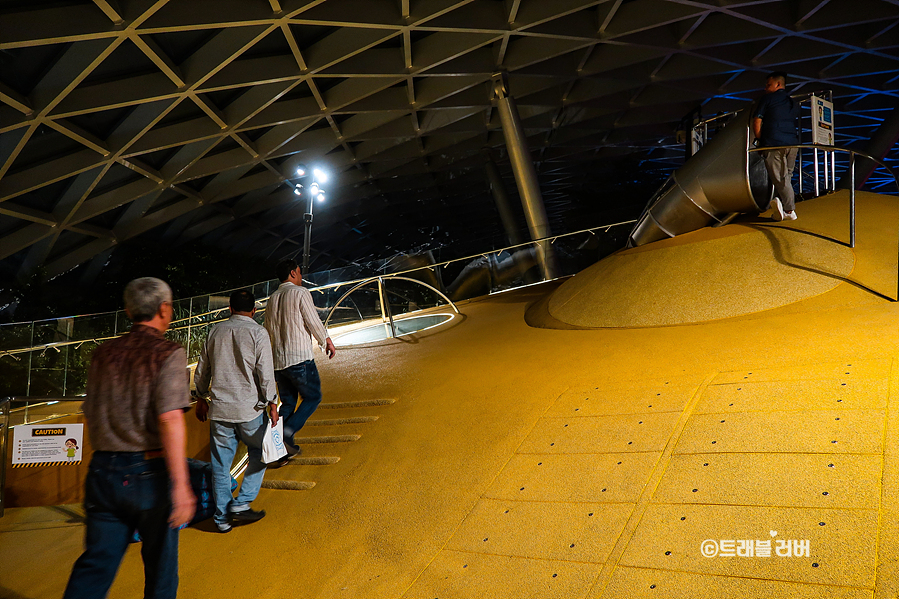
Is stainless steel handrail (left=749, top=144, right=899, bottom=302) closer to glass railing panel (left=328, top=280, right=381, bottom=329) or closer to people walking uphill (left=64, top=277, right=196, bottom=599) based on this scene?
people walking uphill (left=64, top=277, right=196, bottom=599)

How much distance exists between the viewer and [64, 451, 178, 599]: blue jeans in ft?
8.34

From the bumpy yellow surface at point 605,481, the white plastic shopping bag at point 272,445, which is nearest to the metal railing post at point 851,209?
the bumpy yellow surface at point 605,481

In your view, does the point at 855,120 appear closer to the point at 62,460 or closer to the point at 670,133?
the point at 670,133

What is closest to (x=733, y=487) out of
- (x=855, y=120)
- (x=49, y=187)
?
(x=49, y=187)

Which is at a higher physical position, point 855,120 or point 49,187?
point 855,120

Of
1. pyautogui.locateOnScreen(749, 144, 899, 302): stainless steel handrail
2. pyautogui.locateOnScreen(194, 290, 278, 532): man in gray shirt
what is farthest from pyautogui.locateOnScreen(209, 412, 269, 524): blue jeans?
pyautogui.locateOnScreen(749, 144, 899, 302): stainless steel handrail

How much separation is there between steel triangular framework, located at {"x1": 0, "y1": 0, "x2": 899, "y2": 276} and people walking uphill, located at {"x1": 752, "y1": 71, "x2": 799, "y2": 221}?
8.85 metres

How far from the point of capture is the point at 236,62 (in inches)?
586

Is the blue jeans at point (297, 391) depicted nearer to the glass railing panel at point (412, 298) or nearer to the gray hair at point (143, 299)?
the gray hair at point (143, 299)

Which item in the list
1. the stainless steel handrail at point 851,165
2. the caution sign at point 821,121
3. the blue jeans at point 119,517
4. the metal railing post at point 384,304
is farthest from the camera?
the metal railing post at point 384,304

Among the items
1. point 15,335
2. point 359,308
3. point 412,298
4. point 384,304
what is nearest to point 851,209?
point 384,304

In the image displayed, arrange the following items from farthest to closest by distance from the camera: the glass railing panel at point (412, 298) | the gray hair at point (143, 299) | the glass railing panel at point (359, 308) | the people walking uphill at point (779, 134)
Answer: the glass railing panel at point (412, 298)
the glass railing panel at point (359, 308)
the people walking uphill at point (779, 134)
the gray hair at point (143, 299)

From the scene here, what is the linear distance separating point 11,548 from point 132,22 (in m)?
10.1

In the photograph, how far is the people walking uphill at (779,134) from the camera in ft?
24.1
